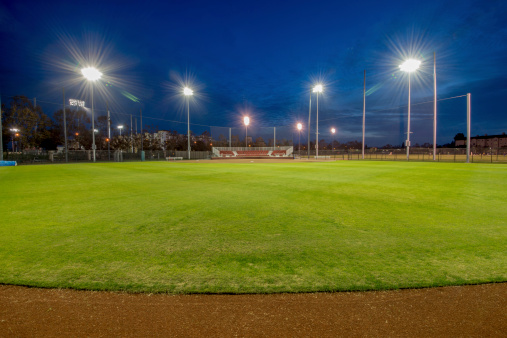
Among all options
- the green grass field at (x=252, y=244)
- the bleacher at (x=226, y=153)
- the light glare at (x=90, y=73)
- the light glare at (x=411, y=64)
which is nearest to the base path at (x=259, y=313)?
the green grass field at (x=252, y=244)

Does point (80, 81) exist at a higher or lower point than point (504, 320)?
higher

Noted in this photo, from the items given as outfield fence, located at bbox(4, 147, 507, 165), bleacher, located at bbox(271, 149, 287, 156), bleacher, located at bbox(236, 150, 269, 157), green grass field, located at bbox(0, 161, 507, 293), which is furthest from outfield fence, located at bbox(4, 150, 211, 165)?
green grass field, located at bbox(0, 161, 507, 293)

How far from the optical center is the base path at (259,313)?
2.51 meters

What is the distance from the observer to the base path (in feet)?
8.23

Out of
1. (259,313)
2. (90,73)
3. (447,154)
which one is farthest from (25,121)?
(447,154)

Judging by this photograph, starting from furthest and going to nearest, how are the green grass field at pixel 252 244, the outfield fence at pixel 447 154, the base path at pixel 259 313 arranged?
1. the outfield fence at pixel 447 154
2. the green grass field at pixel 252 244
3. the base path at pixel 259 313

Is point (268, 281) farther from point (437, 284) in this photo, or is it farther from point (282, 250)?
point (437, 284)

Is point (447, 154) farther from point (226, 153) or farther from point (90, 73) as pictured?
point (90, 73)

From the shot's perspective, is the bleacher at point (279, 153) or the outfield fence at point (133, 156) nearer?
the outfield fence at point (133, 156)

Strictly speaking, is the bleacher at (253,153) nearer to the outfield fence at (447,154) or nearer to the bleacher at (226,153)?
the bleacher at (226,153)

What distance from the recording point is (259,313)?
277 cm

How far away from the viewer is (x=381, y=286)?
3.22m

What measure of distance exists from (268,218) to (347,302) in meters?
3.61

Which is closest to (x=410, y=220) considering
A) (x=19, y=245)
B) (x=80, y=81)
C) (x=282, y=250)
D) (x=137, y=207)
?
(x=282, y=250)
